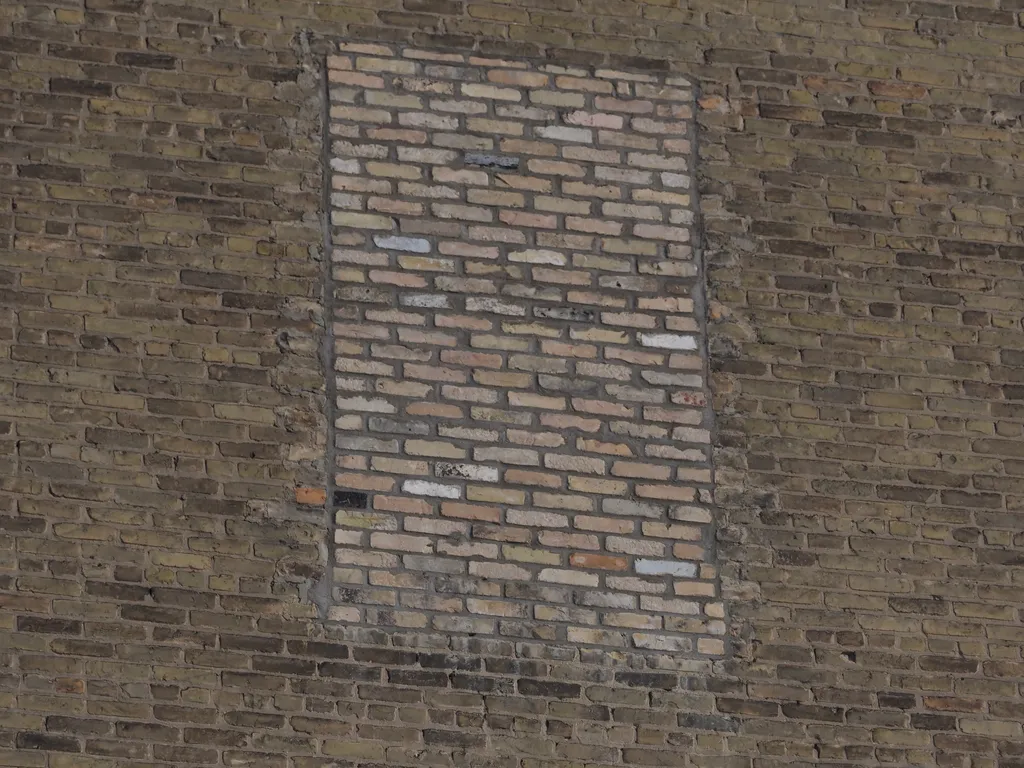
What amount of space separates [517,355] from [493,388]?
14 centimetres

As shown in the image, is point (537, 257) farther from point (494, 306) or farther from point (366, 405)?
point (366, 405)

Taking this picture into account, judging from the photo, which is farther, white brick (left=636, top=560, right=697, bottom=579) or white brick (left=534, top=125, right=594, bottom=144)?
white brick (left=534, top=125, right=594, bottom=144)

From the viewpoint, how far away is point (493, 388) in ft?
17.2

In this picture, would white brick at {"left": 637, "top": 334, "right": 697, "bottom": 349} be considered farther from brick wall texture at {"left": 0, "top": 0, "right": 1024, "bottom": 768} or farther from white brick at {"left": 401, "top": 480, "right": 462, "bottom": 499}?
white brick at {"left": 401, "top": 480, "right": 462, "bottom": 499}

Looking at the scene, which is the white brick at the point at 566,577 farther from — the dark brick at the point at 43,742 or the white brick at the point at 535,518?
the dark brick at the point at 43,742

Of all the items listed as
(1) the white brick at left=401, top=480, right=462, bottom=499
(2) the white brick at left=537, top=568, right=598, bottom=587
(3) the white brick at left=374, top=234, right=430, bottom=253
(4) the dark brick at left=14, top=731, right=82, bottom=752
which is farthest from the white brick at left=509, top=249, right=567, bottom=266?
(4) the dark brick at left=14, top=731, right=82, bottom=752

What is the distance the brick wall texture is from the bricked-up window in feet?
0.05

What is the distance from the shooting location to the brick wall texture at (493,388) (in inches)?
194

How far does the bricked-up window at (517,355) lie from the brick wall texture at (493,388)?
0.01 meters

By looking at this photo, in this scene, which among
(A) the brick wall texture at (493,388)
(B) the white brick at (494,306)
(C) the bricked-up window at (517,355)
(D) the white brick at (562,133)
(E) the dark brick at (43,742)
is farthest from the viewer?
(D) the white brick at (562,133)

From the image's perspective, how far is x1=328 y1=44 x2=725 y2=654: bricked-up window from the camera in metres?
5.09

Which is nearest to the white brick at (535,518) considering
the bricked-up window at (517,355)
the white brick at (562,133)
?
the bricked-up window at (517,355)

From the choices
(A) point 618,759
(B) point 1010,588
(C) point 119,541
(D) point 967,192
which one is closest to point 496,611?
(A) point 618,759

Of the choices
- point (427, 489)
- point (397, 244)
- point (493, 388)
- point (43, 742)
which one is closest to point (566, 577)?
point (427, 489)
